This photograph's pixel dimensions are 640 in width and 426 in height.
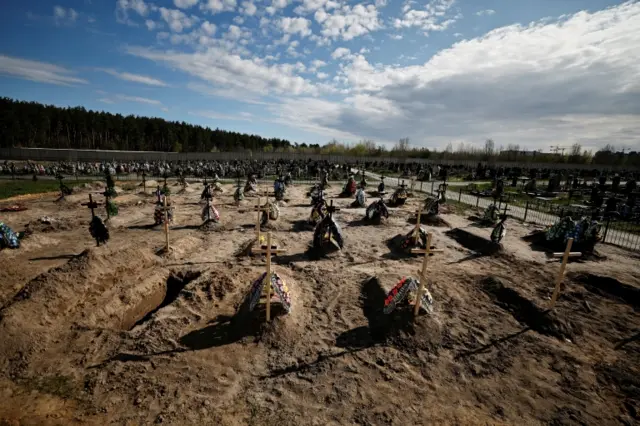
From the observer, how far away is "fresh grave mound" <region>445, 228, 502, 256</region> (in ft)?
43.3

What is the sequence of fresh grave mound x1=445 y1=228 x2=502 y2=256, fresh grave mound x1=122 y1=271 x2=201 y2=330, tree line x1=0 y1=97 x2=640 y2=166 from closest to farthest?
fresh grave mound x1=122 y1=271 x2=201 y2=330, fresh grave mound x1=445 y1=228 x2=502 y2=256, tree line x1=0 y1=97 x2=640 y2=166

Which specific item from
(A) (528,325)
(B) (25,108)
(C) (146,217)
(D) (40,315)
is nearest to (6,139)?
(B) (25,108)

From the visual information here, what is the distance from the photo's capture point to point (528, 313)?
25.9ft

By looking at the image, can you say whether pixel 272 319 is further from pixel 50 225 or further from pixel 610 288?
pixel 50 225

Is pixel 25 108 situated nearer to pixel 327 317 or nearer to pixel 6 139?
pixel 6 139

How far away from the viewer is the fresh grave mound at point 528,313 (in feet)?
24.0

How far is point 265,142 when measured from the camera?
13300 centimetres

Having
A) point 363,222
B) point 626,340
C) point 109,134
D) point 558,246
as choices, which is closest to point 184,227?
point 363,222

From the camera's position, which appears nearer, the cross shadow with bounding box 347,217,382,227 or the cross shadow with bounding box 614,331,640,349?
the cross shadow with bounding box 614,331,640,349

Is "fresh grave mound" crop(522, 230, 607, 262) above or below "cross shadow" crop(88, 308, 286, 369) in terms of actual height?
above

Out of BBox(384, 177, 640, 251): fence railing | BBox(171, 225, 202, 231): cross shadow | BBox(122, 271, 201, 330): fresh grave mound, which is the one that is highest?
BBox(384, 177, 640, 251): fence railing

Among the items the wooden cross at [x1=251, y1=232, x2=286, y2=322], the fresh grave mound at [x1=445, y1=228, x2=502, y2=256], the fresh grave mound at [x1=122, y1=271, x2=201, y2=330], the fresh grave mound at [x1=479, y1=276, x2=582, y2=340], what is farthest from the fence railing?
the fresh grave mound at [x1=122, y1=271, x2=201, y2=330]

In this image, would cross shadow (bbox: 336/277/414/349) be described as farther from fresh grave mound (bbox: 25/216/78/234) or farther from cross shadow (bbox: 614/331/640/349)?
fresh grave mound (bbox: 25/216/78/234)

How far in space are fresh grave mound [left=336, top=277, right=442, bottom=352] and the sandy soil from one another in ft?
0.10
